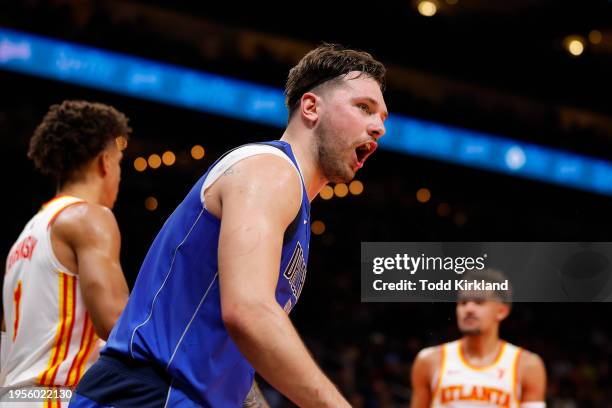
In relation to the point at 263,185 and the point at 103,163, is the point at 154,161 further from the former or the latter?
the point at 263,185

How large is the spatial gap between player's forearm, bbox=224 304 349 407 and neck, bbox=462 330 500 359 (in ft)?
14.3

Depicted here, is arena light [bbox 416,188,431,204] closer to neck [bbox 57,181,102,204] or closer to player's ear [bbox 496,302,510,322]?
player's ear [bbox 496,302,510,322]

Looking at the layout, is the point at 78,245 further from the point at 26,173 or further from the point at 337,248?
the point at 337,248

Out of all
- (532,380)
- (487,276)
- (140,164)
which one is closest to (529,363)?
(532,380)

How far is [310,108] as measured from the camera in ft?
7.58

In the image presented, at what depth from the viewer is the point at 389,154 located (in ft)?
45.6

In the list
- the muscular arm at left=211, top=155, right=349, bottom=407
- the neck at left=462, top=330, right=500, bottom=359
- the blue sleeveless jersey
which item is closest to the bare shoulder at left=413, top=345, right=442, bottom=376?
→ the neck at left=462, top=330, right=500, bottom=359

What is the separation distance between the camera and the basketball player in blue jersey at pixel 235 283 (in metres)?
1.71

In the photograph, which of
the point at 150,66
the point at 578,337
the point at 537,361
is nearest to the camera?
the point at 537,361

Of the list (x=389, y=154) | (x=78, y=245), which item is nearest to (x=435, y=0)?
(x=389, y=154)

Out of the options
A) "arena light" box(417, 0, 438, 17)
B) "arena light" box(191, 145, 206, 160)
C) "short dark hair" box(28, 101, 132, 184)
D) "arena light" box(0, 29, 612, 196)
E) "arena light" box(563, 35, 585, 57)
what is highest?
"arena light" box(417, 0, 438, 17)

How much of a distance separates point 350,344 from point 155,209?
323 centimetres

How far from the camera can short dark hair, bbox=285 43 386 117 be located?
237 cm

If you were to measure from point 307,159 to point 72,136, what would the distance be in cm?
182
